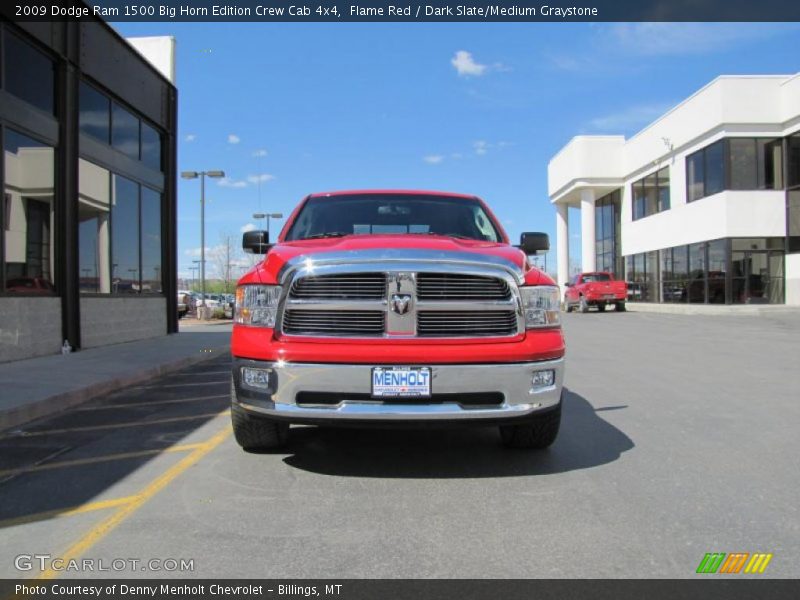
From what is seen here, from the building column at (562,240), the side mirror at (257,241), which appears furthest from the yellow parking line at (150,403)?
the building column at (562,240)

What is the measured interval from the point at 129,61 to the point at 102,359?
7.05 metres

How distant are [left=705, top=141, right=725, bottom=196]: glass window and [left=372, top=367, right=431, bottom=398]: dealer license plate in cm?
2640

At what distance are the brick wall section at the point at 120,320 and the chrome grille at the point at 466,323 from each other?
31.8 ft

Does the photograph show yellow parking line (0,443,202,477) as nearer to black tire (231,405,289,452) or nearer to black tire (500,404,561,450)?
black tire (231,405,289,452)

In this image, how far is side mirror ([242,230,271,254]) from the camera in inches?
221

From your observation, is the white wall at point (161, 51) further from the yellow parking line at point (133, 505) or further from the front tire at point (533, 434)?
the front tire at point (533, 434)

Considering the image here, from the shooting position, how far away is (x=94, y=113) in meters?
12.3

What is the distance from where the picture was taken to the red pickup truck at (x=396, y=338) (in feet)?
12.7

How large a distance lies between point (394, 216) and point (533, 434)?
244 cm

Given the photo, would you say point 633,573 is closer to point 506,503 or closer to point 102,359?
point 506,503

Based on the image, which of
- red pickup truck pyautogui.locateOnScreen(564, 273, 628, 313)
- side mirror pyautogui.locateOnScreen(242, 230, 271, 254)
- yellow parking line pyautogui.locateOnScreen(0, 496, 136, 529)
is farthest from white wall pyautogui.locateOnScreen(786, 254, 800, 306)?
yellow parking line pyautogui.locateOnScreen(0, 496, 136, 529)
